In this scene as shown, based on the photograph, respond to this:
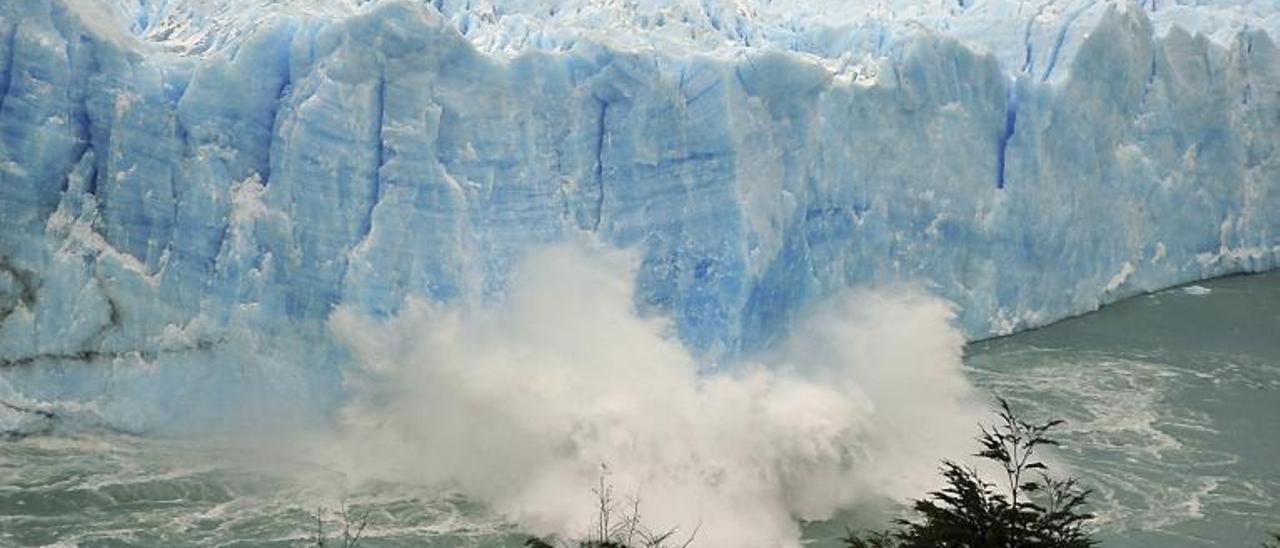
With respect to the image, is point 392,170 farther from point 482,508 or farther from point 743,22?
point 743,22

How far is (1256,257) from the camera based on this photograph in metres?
19.7

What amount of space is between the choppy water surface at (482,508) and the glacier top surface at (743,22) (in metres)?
3.90

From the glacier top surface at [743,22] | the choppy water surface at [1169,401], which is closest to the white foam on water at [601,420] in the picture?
the choppy water surface at [1169,401]

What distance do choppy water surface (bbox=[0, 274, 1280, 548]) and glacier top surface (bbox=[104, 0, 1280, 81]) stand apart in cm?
390

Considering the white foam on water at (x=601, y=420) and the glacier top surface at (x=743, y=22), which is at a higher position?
the glacier top surface at (x=743, y=22)

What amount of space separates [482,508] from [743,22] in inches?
310

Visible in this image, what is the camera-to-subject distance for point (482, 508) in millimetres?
11250

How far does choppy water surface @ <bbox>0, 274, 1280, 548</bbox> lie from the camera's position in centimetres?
1063

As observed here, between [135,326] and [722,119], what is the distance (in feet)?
18.2

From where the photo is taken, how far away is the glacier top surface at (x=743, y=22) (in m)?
13.7

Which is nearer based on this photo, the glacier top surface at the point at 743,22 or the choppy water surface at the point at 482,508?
the choppy water surface at the point at 482,508

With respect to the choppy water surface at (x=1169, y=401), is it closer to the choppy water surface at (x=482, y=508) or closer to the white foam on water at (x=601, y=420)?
the choppy water surface at (x=482, y=508)

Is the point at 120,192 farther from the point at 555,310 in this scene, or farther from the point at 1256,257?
the point at 1256,257

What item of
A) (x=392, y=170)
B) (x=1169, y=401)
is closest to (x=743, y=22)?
(x=392, y=170)
